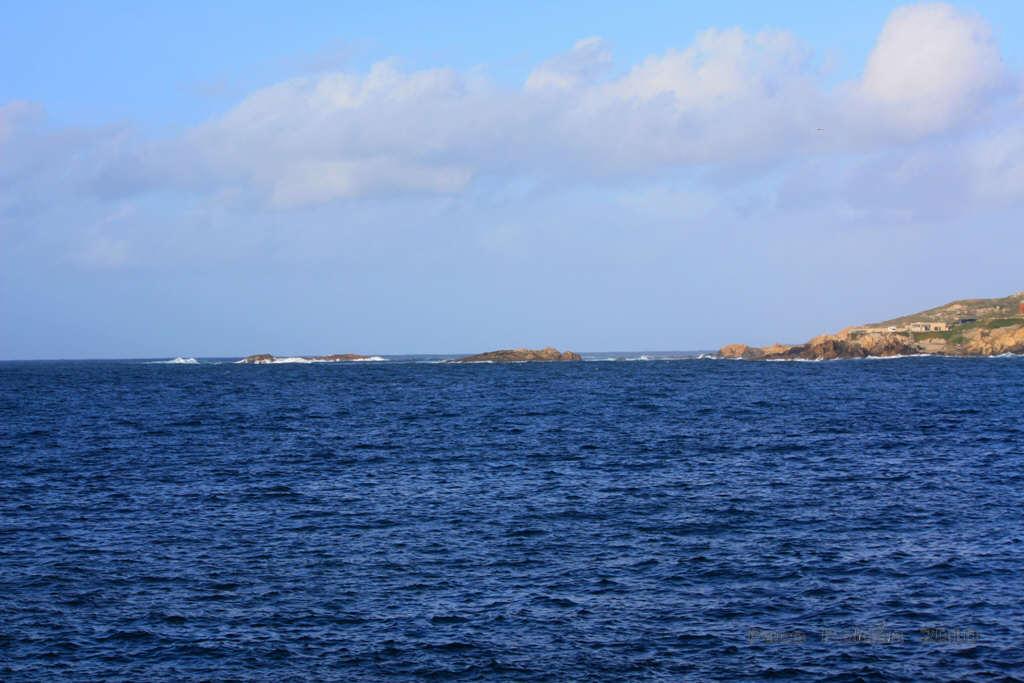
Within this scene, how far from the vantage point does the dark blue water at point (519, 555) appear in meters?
25.5

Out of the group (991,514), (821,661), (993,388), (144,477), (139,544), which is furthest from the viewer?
(993,388)

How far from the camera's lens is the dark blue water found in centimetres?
2545

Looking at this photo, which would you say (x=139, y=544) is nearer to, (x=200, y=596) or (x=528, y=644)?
(x=200, y=596)

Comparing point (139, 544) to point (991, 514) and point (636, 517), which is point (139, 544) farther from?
point (991, 514)

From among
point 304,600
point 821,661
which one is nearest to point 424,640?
point 304,600

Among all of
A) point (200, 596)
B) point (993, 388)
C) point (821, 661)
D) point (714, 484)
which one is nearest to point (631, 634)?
point (821, 661)

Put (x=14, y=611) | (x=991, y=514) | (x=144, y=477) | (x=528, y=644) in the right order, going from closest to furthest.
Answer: (x=528, y=644)
(x=14, y=611)
(x=991, y=514)
(x=144, y=477)

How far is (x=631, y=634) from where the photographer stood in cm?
2684

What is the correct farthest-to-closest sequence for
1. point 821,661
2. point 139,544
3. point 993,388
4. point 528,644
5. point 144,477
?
point 993,388, point 144,477, point 139,544, point 528,644, point 821,661

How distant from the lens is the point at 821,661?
24625mm

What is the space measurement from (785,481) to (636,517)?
12.0 meters

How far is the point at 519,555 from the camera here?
35.6m

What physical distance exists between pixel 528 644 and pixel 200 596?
11181 millimetres

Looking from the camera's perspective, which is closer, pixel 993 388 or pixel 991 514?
pixel 991 514
